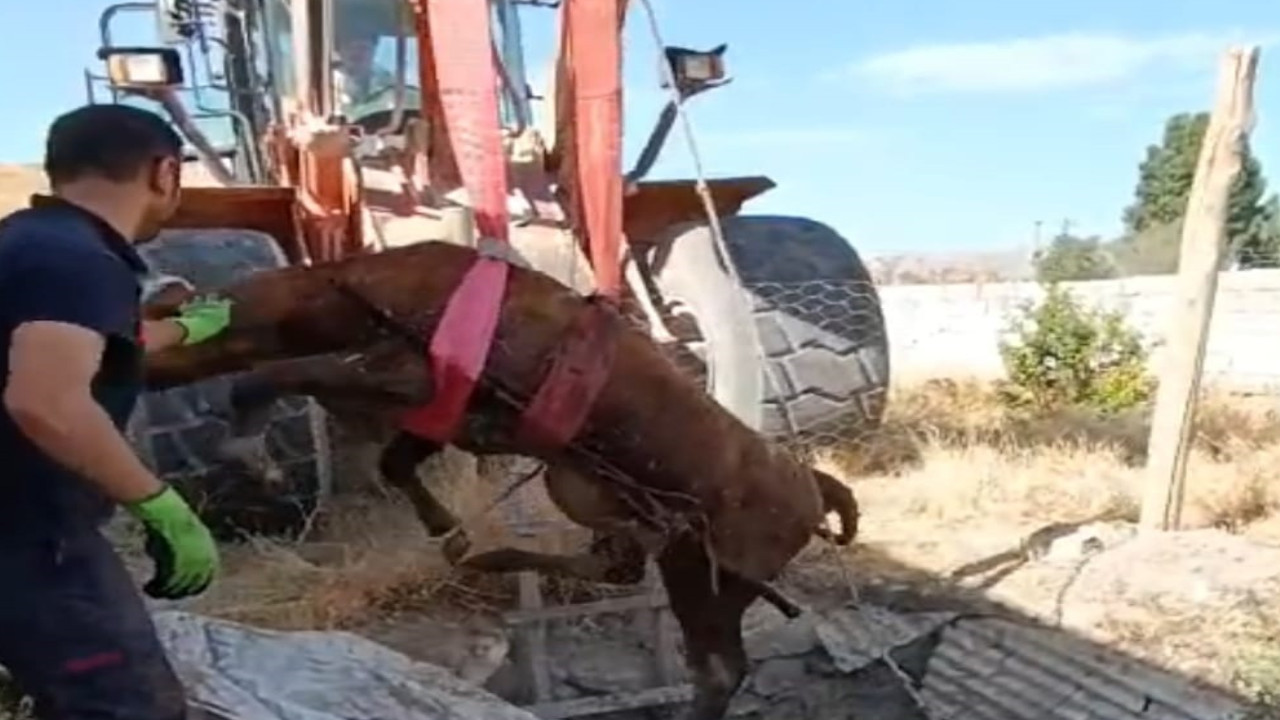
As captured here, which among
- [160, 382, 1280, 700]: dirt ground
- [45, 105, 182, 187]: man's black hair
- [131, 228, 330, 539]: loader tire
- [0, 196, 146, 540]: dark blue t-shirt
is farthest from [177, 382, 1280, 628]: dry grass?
[45, 105, 182, 187]: man's black hair

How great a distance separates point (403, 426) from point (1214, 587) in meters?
2.78

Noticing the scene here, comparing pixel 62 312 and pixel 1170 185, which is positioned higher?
pixel 62 312

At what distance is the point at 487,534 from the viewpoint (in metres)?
4.83

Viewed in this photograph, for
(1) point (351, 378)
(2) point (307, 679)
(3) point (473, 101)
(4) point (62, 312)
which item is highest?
(3) point (473, 101)

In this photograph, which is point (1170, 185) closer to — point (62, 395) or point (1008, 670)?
point (1008, 670)

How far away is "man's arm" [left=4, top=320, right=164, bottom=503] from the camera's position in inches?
90.7

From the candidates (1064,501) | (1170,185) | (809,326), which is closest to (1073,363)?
(1064,501)

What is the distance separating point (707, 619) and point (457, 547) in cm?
77

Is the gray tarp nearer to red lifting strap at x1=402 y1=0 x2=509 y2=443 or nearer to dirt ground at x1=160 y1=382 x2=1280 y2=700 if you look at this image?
dirt ground at x1=160 y1=382 x2=1280 y2=700

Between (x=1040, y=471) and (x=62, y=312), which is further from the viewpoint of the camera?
(x=1040, y=471)

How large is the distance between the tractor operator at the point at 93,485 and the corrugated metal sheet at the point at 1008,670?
2.54 m

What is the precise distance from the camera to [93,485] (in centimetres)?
243

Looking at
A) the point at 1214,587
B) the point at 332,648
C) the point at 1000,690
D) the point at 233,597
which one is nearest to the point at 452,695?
the point at 332,648

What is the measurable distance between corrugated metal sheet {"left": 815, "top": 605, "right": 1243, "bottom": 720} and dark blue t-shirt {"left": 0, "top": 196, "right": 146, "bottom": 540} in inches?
106
